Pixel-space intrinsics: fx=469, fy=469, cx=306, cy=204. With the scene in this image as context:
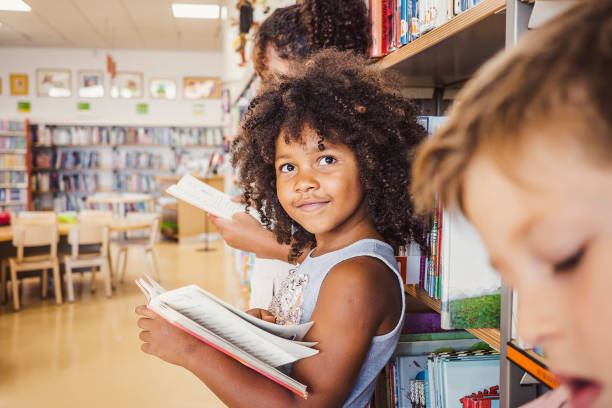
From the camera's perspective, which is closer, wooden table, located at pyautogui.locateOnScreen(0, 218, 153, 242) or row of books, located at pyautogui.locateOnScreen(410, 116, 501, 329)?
row of books, located at pyautogui.locateOnScreen(410, 116, 501, 329)

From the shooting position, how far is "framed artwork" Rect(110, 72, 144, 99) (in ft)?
31.1

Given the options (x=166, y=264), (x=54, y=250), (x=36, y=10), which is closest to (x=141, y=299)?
(x=54, y=250)

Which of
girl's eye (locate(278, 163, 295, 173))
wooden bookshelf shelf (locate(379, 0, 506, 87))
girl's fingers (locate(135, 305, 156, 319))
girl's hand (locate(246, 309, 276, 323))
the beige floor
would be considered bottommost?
A: the beige floor

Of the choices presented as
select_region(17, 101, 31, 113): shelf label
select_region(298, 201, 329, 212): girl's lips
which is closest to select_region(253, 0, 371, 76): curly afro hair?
select_region(298, 201, 329, 212): girl's lips

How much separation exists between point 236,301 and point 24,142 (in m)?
5.96

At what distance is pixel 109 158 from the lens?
8.97m

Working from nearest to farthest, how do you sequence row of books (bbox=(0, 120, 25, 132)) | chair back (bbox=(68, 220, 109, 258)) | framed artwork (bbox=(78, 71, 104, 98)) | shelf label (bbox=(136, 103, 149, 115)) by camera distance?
chair back (bbox=(68, 220, 109, 258)) → row of books (bbox=(0, 120, 25, 132)) → framed artwork (bbox=(78, 71, 104, 98)) → shelf label (bbox=(136, 103, 149, 115))

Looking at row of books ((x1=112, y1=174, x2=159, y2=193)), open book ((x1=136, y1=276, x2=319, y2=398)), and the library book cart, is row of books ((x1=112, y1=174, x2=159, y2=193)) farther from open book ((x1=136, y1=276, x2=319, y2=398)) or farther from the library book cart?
open book ((x1=136, y1=276, x2=319, y2=398))

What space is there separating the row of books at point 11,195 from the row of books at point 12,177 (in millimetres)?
145

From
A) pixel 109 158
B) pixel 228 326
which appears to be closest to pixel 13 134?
pixel 109 158

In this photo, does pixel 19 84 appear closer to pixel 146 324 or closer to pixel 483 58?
pixel 146 324

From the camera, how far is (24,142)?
807cm

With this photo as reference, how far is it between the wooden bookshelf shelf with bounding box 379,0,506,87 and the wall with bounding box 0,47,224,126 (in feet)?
25.9

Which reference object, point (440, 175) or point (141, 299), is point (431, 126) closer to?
point (440, 175)
